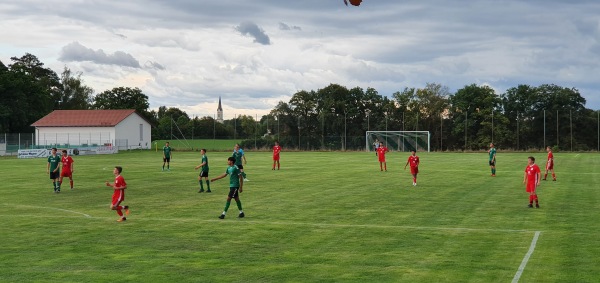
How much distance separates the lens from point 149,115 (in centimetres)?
12100

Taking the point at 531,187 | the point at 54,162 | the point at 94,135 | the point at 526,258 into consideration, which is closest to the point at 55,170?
the point at 54,162

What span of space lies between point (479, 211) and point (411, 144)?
2962 inches

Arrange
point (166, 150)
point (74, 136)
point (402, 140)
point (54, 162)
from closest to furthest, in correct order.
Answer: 1. point (54, 162)
2. point (166, 150)
3. point (402, 140)
4. point (74, 136)

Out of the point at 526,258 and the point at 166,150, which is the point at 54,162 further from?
the point at 526,258

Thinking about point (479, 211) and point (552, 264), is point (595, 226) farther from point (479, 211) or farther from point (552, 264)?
point (552, 264)

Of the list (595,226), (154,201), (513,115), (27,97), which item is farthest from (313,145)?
(595,226)

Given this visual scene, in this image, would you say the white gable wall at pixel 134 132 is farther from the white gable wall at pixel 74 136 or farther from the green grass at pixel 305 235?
the green grass at pixel 305 235

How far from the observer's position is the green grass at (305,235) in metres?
12.4

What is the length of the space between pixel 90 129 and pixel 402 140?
150ft

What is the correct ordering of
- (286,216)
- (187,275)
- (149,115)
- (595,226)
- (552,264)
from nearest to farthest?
(187,275)
(552,264)
(595,226)
(286,216)
(149,115)

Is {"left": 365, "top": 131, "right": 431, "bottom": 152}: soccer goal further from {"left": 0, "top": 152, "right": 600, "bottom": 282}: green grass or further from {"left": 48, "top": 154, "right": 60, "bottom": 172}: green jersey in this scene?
{"left": 48, "top": 154, "right": 60, "bottom": 172}: green jersey

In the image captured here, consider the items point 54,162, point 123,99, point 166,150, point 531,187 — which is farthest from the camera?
point 123,99

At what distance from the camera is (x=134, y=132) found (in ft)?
330

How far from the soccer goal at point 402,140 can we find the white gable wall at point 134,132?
34751 millimetres
